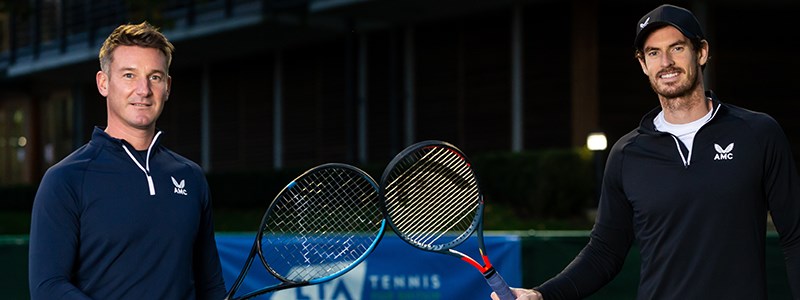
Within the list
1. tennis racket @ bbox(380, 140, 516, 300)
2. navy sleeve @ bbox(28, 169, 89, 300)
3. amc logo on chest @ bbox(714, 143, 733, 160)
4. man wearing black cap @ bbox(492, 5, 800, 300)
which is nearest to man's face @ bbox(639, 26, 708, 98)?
man wearing black cap @ bbox(492, 5, 800, 300)

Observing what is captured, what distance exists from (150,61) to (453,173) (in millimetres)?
1505

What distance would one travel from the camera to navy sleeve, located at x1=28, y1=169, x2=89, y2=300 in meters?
3.68

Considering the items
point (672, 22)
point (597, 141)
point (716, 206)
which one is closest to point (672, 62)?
point (672, 22)

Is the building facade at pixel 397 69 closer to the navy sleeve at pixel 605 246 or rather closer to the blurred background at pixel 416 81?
the blurred background at pixel 416 81

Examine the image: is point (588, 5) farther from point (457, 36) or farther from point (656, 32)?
point (656, 32)

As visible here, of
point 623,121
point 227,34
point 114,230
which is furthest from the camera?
point 227,34

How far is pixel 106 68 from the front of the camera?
3967 millimetres

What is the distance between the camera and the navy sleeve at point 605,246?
433cm

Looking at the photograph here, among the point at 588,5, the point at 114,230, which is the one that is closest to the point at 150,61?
the point at 114,230

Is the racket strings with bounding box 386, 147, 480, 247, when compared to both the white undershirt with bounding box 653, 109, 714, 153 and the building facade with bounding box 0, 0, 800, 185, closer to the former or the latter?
the white undershirt with bounding box 653, 109, 714, 153

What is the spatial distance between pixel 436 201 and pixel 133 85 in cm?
164

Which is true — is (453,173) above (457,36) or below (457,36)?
below

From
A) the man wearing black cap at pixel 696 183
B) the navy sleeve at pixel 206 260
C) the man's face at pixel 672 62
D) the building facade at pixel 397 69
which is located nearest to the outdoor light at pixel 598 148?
the building facade at pixel 397 69

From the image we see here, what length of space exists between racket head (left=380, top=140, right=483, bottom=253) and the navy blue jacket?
0.82m
